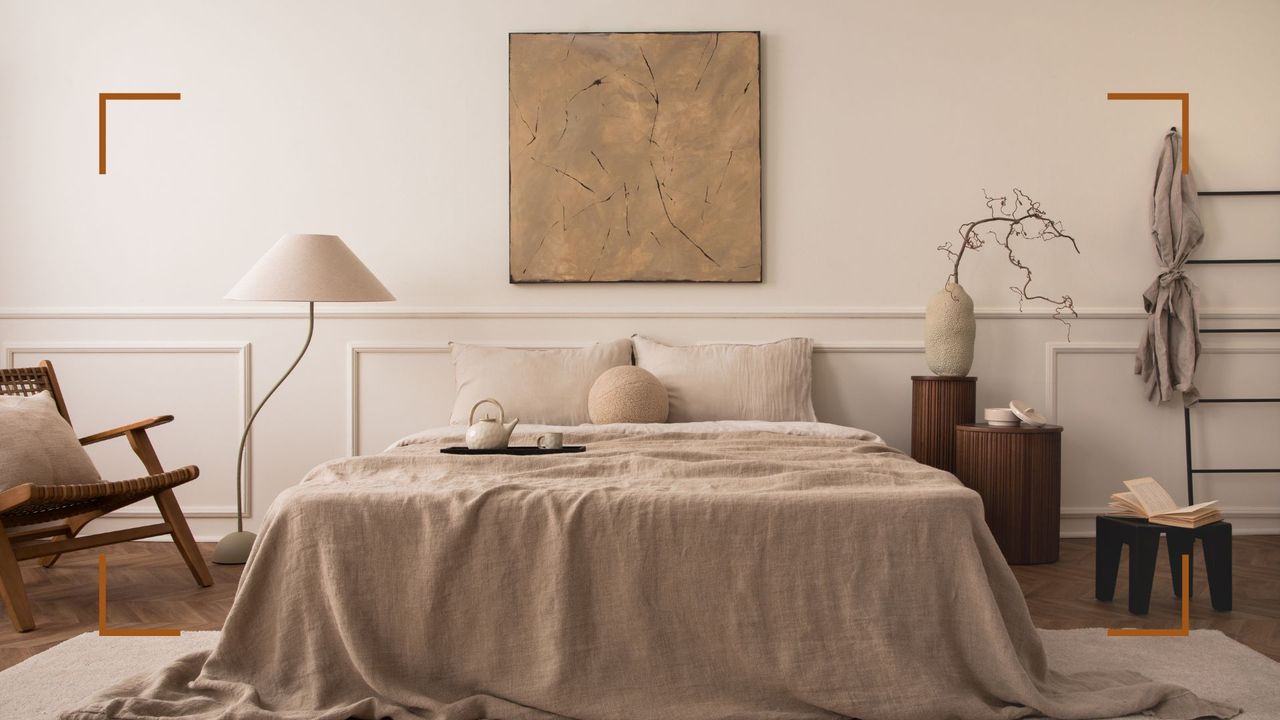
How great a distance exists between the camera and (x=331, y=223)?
4.59 m

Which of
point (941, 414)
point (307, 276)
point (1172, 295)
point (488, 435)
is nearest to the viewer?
point (488, 435)

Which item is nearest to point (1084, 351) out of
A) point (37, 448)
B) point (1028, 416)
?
point (1028, 416)

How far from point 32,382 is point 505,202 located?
225 cm

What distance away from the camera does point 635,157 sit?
15.0 ft

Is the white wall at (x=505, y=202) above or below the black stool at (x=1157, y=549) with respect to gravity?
above

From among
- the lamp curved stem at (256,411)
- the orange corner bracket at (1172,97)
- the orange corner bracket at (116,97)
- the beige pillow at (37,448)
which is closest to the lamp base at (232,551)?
the lamp curved stem at (256,411)

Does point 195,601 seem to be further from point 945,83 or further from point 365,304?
point 945,83

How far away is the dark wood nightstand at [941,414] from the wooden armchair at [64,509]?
312 centimetres

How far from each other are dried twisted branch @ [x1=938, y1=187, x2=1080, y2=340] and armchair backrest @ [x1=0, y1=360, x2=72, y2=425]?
4.13 metres

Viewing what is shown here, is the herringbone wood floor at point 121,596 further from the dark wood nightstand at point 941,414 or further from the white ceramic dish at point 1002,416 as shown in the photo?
the white ceramic dish at point 1002,416

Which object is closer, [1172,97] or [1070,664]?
[1070,664]

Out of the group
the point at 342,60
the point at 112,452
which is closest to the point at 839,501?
→ the point at 342,60

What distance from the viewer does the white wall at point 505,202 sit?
179 inches

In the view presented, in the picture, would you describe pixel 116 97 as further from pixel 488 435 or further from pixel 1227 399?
pixel 1227 399
